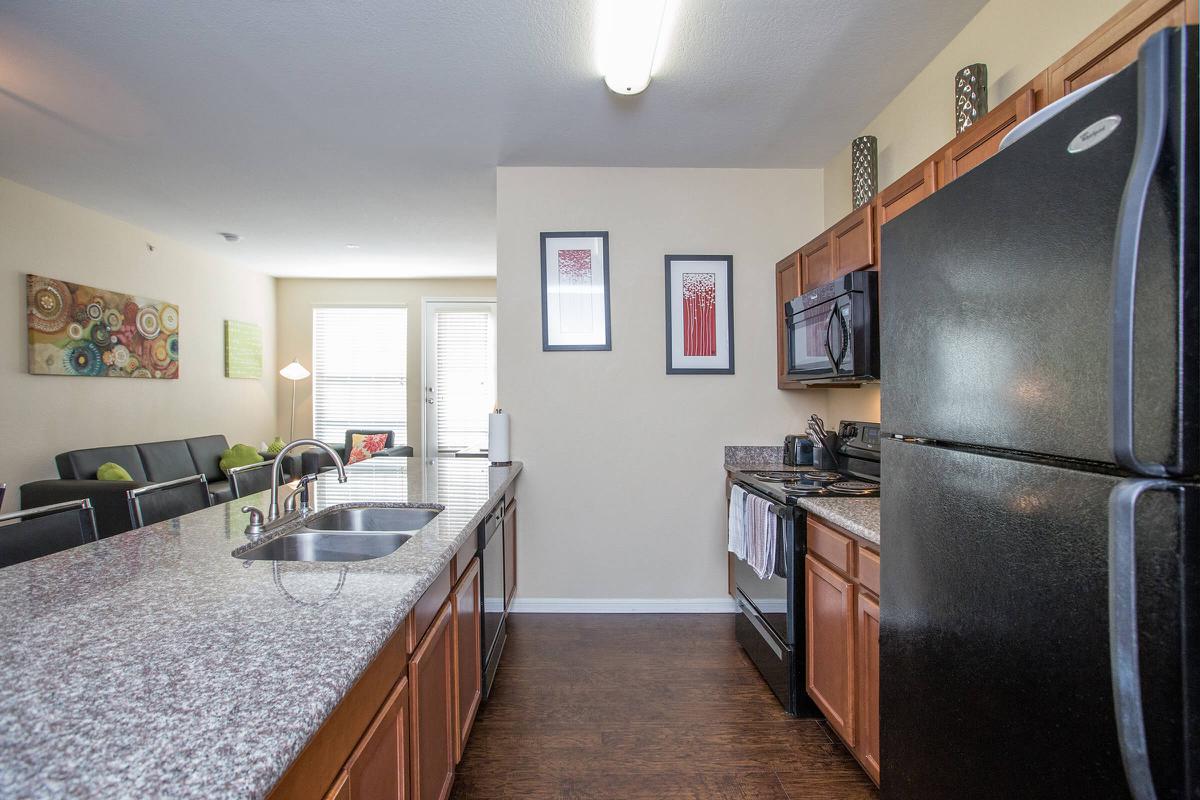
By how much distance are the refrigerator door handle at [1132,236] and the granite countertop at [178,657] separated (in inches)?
36.3

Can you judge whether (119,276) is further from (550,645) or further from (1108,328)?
(1108,328)

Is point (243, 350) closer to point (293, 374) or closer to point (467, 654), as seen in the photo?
point (293, 374)

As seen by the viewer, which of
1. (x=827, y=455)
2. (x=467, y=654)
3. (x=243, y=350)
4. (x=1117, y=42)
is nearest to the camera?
(x=1117, y=42)

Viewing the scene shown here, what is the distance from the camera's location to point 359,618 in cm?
89

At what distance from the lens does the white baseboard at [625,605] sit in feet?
10.3

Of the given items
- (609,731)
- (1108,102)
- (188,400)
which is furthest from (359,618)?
(188,400)

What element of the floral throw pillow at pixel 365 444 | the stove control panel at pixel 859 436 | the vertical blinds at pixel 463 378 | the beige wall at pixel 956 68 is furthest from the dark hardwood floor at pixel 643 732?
the vertical blinds at pixel 463 378

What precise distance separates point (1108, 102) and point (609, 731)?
215 centimetres

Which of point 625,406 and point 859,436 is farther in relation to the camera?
point 625,406

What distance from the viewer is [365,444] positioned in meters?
6.02

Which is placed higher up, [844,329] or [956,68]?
[956,68]

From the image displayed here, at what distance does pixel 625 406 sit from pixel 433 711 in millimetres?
2060

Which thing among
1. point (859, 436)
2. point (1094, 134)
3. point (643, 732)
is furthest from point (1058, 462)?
point (859, 436)

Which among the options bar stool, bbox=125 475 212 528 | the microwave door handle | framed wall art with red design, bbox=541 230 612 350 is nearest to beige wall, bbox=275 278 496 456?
framed wall art with red design, bbox=541 230 612 350
